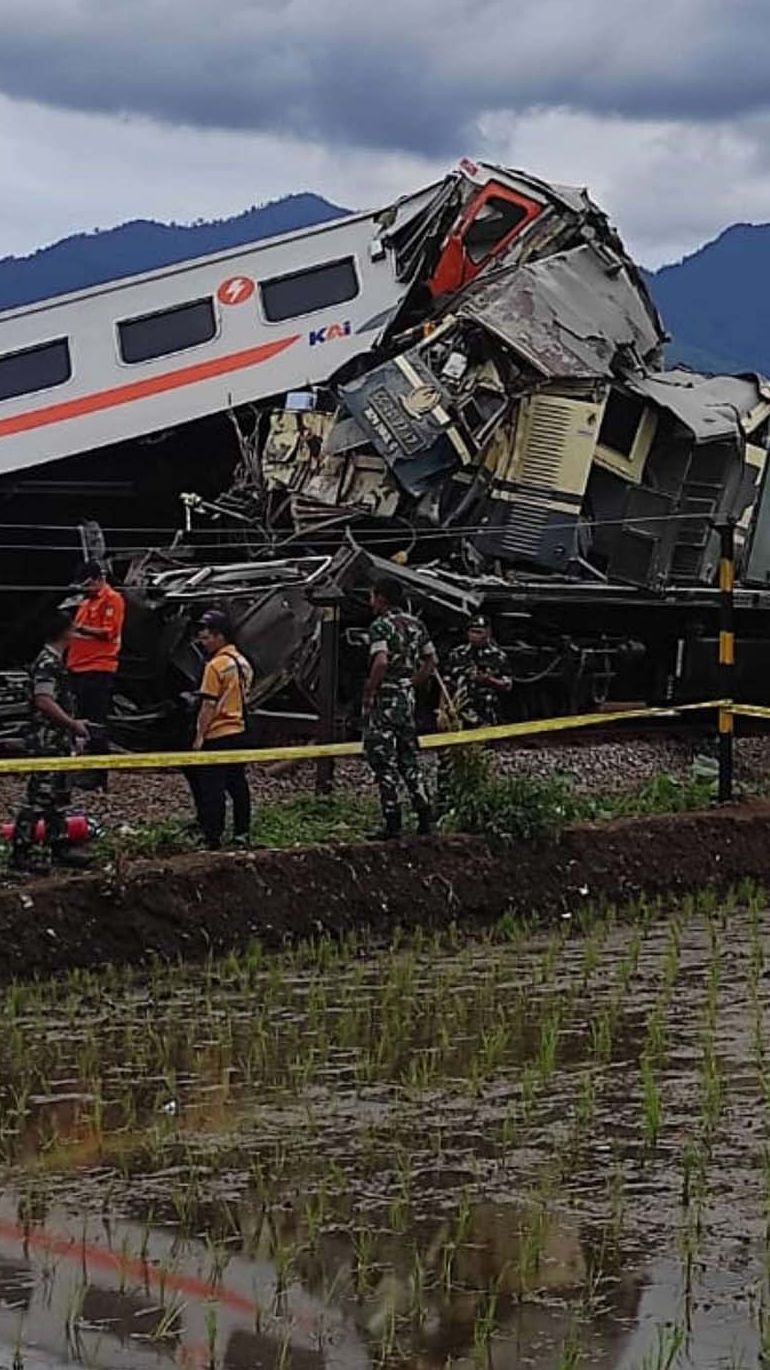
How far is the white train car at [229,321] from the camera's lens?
57.5ft

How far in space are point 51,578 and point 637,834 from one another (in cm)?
711

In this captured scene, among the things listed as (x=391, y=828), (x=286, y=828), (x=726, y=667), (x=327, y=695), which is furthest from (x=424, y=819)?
(x=726, y=667)

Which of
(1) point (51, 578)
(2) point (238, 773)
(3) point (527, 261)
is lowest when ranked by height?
(2) point (238, 773)

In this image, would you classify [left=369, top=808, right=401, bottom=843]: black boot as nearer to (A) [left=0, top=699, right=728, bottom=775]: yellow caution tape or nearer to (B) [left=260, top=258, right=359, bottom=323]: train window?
(A) [left=0, top=699, right=728, bottom=775]: yellow caution tape

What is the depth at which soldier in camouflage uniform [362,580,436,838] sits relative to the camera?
38.0 feet

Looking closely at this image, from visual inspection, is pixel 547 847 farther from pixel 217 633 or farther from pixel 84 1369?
pixel 84 1369

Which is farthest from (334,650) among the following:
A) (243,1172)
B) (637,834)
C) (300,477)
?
(243,1172)

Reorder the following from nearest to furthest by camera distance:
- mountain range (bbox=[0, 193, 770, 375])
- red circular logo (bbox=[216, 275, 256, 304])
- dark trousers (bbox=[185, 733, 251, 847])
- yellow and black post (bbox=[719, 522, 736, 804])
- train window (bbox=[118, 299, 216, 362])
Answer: dark trousers (bbox=[185, 733, 251, 847]) < yellow and black post (bbox=[719, 522, 736, 804]) < train window (bbox=[118, 299, 216, 362]) < red circular logo (bbox=[216, 275, 256, 304]) < mountain range (bbox=[0, 193, 770, 375])

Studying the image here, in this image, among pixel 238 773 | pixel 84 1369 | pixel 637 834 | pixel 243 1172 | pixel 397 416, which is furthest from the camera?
pixel 397 416

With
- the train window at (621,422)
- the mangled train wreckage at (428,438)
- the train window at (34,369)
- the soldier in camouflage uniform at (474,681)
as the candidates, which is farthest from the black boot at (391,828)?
the train window at (34,369)

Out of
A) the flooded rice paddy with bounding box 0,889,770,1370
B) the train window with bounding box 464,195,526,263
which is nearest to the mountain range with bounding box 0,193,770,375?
the train window with bounding box 464,195,526,263

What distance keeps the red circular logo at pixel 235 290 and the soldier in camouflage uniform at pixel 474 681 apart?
370 centimetres

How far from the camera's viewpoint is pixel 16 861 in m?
10.3

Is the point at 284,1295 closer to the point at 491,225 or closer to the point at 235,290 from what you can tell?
the point at 235,290
